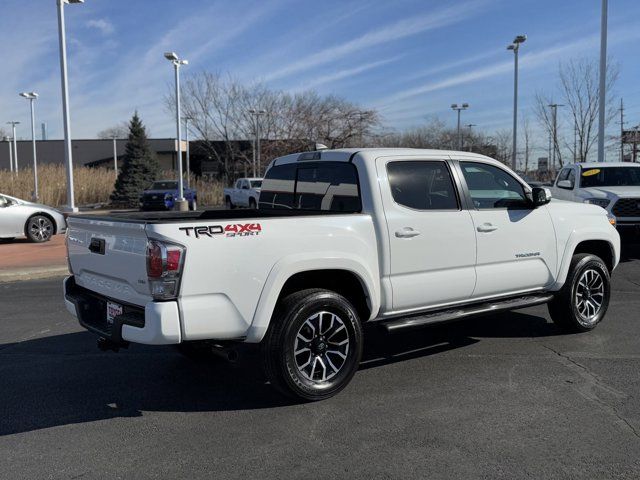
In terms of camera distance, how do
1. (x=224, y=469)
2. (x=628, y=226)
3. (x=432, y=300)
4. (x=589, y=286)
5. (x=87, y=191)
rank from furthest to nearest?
(x=87, y=191) < (x=628, y=226) < (x=589, y=286) < (x=432, y=300) < (x=224, y=469)

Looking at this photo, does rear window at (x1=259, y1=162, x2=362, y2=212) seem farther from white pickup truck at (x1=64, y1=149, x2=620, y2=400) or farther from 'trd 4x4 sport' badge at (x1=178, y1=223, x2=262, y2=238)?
'trd 4x4 sport' badge at (x1=178, y1=223, x2=262, y2=238)

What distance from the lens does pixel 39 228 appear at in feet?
48.8

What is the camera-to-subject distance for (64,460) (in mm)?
3631

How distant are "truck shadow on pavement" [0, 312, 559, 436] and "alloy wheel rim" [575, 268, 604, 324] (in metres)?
0.40

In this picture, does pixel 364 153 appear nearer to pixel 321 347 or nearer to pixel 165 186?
pixel 321 347

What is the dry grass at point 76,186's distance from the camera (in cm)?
2991

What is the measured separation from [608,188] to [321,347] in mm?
9956

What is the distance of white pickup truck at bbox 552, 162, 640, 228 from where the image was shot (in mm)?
11484

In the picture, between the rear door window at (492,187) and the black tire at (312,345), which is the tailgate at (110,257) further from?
the rear door window at (492,187)

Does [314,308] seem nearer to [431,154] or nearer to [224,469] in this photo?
[224,469]

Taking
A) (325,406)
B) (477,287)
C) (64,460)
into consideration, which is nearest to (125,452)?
(64,460)

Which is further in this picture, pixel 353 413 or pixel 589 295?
pixel 589 295

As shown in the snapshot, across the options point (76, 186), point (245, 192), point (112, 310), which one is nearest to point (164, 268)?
point (112, 310)

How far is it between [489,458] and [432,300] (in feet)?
5.76
